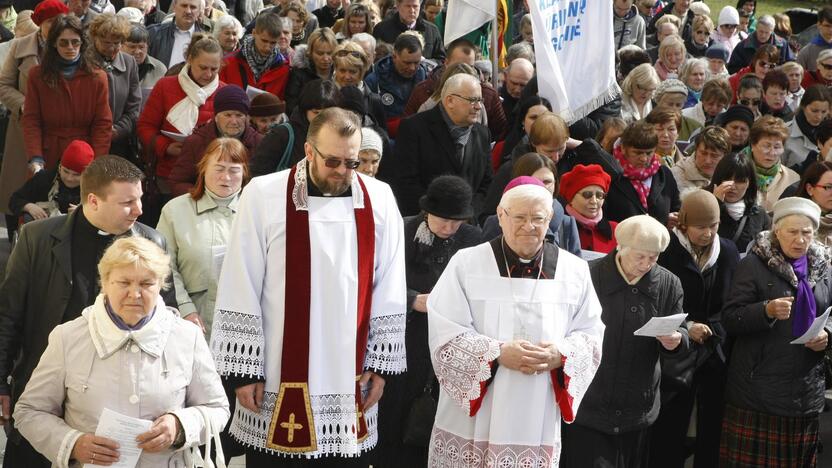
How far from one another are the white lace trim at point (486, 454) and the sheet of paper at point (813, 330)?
6.96 ft

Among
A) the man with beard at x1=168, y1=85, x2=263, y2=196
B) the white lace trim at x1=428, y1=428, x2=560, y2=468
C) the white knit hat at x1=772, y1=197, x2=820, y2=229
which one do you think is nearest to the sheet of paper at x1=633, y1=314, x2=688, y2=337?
the white lace trim at x1=428, y1=428, x2=560, y2=468

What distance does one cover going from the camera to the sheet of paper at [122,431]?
480 centimetres

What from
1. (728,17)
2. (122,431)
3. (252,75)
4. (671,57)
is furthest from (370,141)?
(728,17)

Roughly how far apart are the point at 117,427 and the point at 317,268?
1232 mm

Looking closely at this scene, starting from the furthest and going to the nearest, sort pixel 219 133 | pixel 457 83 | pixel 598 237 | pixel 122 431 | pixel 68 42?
pixel 68 42 → pixel 457 83 → pixel 219 133 → pixel 598 237 → pixel 122 431

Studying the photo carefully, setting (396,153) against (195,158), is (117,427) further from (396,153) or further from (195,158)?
(396,153)

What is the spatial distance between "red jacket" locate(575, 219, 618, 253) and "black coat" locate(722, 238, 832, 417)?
0.81 meters

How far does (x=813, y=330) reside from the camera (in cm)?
720

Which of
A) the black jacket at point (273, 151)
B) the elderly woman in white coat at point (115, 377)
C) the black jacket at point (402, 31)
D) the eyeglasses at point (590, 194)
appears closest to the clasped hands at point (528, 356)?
the elderly woman in white coat at point (115, 377)

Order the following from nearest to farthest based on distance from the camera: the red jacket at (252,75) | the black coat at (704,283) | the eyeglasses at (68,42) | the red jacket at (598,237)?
the black coat at (704,283), the red jacket at (598,237), the eyeglasses at (68,42), the red jacket at (252,75)

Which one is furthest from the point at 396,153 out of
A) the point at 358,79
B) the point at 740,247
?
the point at 740,247

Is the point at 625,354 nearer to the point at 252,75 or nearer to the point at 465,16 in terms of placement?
the point at 252,75

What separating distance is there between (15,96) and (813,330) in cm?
631

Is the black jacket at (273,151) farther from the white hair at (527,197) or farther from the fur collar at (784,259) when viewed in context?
the fur collar at (784,259)
